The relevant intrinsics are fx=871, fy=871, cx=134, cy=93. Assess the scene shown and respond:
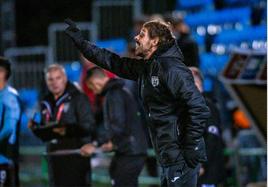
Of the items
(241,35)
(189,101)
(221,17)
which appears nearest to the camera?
(189,101)

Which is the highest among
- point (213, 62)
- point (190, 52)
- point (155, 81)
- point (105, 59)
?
point (105, 59)

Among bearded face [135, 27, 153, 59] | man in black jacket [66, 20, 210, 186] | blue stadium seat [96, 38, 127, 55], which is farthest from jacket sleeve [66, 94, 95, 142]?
blue stadium seat [96, 38, 127, 55]

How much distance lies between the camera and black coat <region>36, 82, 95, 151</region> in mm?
8953

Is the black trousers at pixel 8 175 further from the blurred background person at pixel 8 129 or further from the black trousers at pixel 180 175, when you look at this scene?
the black trousers at pixel 180 175

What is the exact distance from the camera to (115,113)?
27.8ft

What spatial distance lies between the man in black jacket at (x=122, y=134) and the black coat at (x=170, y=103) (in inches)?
72.3

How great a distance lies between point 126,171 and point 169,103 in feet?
7.32

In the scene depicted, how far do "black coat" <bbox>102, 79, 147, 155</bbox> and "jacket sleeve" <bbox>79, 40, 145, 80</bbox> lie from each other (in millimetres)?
1721

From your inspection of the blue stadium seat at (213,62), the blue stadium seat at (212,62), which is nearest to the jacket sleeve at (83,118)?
the blue stadium seat at (212,62)

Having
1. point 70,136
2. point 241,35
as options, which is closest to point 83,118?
point 70,136

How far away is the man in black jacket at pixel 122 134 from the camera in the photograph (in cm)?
850

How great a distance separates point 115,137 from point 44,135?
0.88 m

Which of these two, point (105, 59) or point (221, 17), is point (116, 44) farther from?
point (105, 59)

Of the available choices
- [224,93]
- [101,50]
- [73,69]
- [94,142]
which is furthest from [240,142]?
[101,50]
